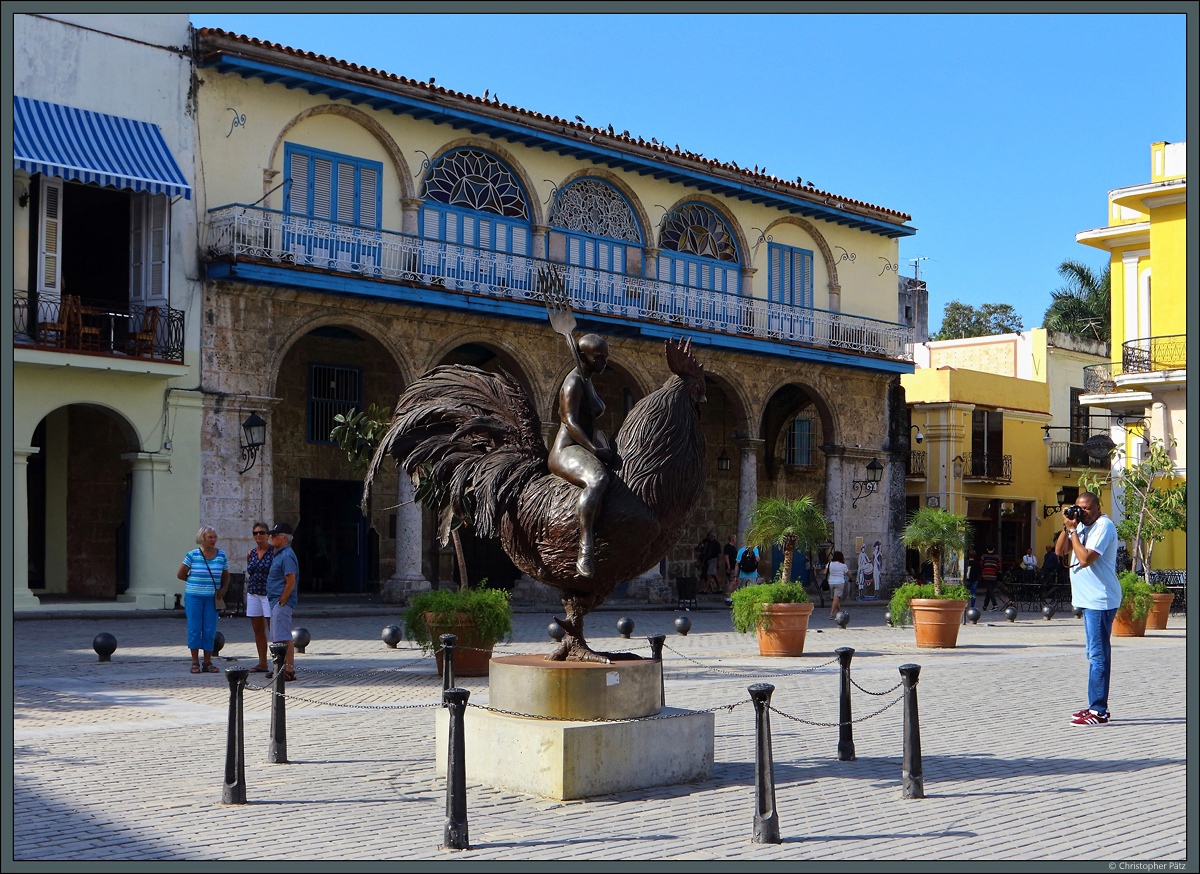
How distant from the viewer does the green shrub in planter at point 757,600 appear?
15.0m

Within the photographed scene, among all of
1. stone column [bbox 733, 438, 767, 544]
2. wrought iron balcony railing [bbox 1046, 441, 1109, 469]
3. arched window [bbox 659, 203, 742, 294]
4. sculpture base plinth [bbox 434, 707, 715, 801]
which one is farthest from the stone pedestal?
wrought iron balcony railing [bbox 1046, 441, 1109, 469]

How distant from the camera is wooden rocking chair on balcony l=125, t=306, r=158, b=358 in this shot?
1948 centimetres

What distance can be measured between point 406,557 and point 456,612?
34.2 ft

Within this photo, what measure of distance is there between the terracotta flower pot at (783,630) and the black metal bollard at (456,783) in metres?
9.14

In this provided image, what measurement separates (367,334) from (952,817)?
55.4 feet

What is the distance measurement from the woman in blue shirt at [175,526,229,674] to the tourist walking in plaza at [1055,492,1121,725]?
7461 mm

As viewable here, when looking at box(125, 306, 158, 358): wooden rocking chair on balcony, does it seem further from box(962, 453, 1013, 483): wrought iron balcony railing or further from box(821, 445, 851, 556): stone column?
box(962, 453, 1013, 483): wrought iron balcony railing

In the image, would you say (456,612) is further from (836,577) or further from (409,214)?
(409,214)

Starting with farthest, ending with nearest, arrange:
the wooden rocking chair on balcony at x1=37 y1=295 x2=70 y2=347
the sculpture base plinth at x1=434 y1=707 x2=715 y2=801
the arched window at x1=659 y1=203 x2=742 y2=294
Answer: the arched window at x1=659 y1=203 x2=742 y2=294
the wooden rocking chair on balcony at x1=37 y1=295 x2=70 y2=347
the sculpture base plinth at x1=434 y1=707 x2=715 y2=801

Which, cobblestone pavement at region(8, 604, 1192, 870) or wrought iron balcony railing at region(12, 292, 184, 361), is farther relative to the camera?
wrought iron balcony railing at region(12, 292, 184, 361)

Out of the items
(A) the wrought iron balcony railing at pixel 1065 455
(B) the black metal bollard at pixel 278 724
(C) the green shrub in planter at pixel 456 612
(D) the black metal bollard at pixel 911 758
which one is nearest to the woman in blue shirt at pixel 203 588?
(C) the green shrub in planter at pixel 456 612

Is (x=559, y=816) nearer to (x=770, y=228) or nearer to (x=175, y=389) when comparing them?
(x=175, y=389)

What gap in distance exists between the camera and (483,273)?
2327 cm

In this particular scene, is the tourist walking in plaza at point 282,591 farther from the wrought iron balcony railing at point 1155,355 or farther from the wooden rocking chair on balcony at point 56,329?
the wrought iron balcony railing at point 1155,355
